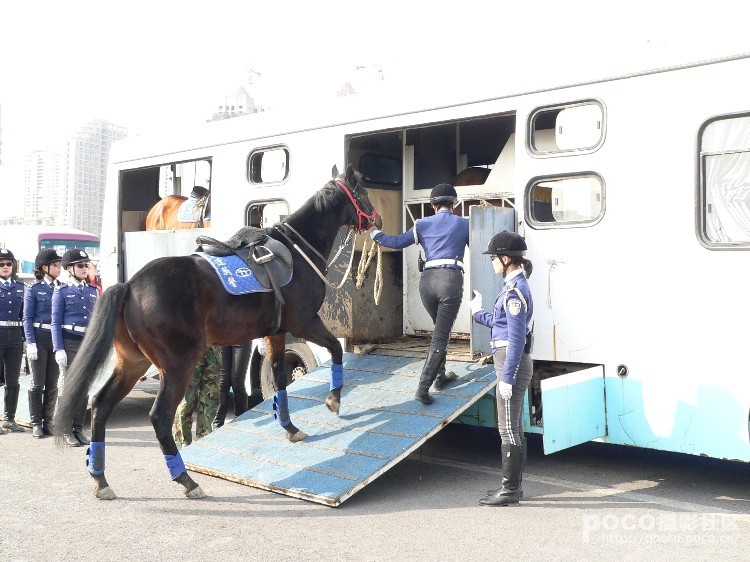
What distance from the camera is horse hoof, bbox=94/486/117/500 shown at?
17.8 feet

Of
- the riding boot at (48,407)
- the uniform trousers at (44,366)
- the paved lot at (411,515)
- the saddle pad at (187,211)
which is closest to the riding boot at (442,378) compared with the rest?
the paved lot at (411,515)

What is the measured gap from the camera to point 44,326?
7965mm

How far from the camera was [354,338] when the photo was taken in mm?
7559

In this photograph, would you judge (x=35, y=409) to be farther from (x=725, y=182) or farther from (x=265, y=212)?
(x=725, y=182)

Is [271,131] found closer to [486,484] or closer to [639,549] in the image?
[486,484]

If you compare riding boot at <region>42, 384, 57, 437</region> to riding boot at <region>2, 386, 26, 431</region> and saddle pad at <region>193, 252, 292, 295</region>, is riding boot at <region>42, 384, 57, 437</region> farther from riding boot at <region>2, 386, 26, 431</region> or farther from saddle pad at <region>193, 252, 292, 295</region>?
saddle pad at <region>193, 252, 292, 295</region>

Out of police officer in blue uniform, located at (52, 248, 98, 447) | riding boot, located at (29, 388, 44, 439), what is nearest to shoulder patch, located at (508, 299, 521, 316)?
police officer in blue uniform, located at (52, 248, 98, 447)

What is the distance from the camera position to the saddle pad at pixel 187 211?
9.38 m

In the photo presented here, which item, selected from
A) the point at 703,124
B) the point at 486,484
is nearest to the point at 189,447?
the point at 486,484

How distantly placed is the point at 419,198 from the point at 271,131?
69.4 inches

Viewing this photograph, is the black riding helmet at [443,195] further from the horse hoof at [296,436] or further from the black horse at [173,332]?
the horse hoof at [296,436]

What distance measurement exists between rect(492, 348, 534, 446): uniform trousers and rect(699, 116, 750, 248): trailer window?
5.11 ft

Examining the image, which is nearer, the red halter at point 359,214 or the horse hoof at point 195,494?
the horse hoof at point 195,494

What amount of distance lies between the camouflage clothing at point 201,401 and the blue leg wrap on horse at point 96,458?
1.48 metres
